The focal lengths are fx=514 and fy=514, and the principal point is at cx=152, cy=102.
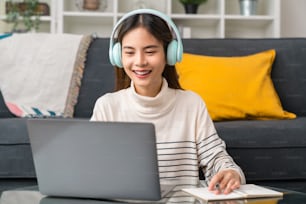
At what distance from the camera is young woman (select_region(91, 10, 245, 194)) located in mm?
1236

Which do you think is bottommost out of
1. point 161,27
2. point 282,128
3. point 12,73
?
point 282,128

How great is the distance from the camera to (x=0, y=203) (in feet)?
2.92

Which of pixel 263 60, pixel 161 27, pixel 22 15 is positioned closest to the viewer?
pixel 161 27

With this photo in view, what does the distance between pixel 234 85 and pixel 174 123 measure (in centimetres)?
81

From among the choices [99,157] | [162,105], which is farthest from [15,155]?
[99,157]

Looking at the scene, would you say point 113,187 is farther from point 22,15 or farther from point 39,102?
point 22,15

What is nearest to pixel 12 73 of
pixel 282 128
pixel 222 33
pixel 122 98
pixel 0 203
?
pixel 122 98

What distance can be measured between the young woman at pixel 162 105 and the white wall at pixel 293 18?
2489mm

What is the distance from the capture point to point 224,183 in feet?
3.23

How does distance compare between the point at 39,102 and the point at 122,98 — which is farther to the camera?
the point at 39,102

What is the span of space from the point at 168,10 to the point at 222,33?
0.40 meters

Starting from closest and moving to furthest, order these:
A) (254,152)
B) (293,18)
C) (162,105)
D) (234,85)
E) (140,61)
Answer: (140,61) → (162,105) → (254,152) → (234,85) → (293,18)

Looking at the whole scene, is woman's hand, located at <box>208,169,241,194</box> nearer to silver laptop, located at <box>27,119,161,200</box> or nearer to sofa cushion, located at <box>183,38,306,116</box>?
silver laptop, located at <box>27,119,161,200</box>

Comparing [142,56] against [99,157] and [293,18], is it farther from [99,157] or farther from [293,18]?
[293,18]
